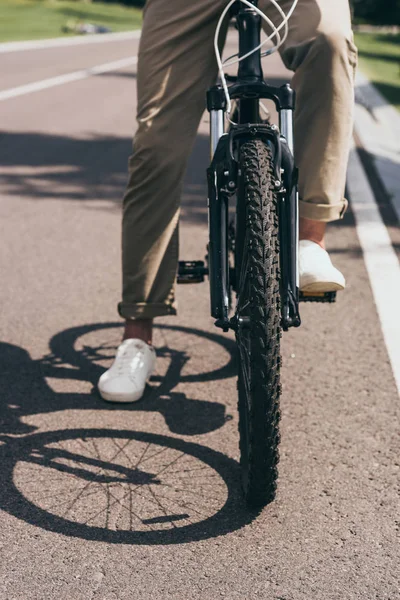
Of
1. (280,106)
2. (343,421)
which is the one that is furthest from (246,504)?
(280,106)

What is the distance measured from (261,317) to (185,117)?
107cm

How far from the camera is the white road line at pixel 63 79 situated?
13578mm

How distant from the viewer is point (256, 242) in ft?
8.34

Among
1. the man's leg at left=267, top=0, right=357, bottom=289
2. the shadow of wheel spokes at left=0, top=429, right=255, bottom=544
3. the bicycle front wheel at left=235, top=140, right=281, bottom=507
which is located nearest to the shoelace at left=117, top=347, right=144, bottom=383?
the shadow of wheel spokes at left=0, top=429, right=255, bottom=544

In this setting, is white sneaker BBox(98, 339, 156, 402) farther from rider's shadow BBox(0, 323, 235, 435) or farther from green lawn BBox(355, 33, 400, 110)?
green lawn BBox(355, 33, 400, 110)

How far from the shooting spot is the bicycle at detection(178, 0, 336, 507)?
2.55 m

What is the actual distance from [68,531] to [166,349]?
1.50 metres

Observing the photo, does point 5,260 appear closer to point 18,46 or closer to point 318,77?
point 318,77

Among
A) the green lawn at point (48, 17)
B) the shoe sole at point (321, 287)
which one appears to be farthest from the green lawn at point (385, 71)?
the shoe sole at point (321, 287)

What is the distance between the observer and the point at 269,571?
247 centimetres

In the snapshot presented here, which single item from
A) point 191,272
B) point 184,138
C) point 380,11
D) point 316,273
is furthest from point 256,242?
point 380,11

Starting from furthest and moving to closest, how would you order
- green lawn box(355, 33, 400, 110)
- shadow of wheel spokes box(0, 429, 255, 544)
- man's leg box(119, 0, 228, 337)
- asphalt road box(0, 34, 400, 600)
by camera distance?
green lawn box(355, 33, 400, 110) < man's leg box(119, 0, 228, 337) < shadow of wheel spokes box(0, 429, 255, 544) < asphalt road box(0, 34, 400, 600)

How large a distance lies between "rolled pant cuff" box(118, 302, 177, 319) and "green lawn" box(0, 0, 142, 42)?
2281 centimetres

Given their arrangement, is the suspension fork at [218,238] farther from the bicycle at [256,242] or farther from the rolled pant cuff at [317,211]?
the rolled pant cuff at [317,211]
